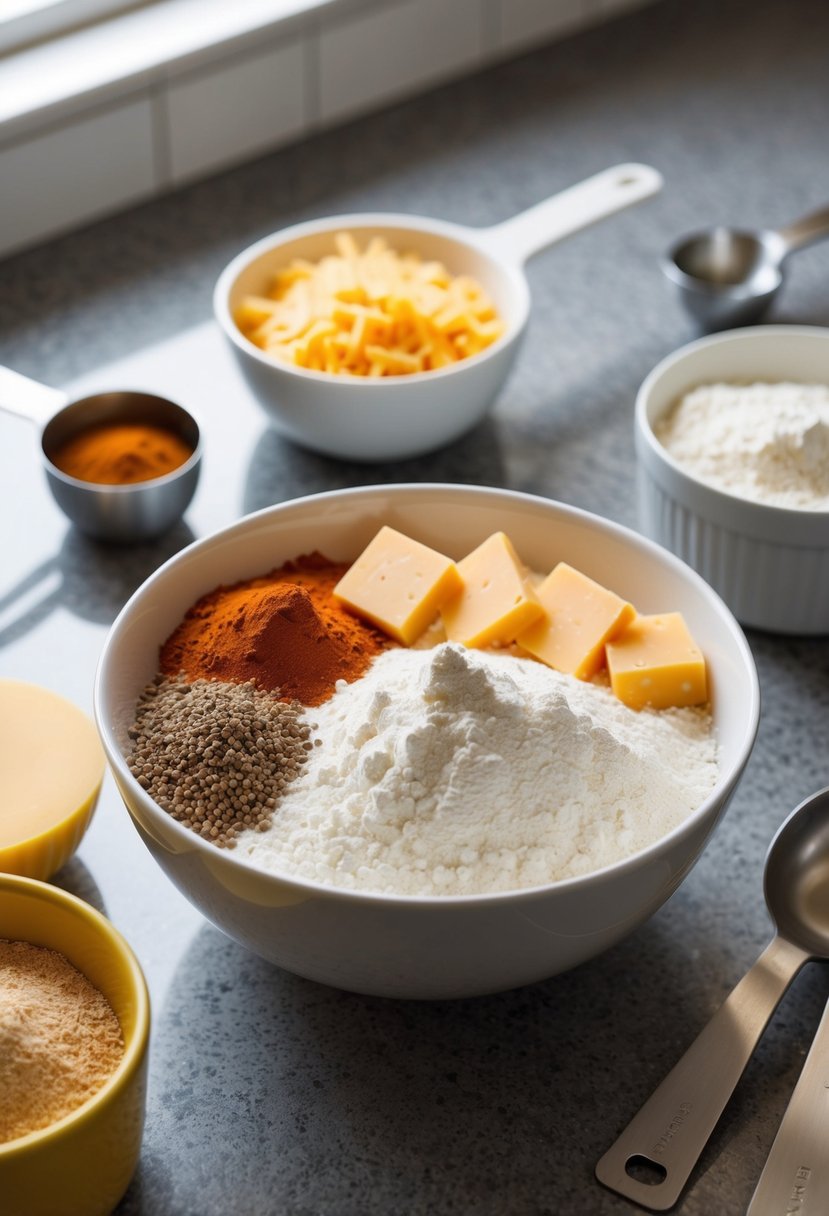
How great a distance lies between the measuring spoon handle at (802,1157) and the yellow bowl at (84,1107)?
37cm

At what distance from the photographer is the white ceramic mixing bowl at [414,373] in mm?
1345

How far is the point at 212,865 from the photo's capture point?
0.82 m

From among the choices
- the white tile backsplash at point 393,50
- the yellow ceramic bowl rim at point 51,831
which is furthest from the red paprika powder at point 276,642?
the white tile backsplash at point 393,50

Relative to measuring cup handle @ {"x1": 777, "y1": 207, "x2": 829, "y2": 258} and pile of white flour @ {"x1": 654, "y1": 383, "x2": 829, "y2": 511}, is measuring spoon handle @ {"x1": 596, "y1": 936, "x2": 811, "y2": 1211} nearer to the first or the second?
pile of white flour @ {"x1": 654, "y1": 383, "x2": 829, "y2": 511}

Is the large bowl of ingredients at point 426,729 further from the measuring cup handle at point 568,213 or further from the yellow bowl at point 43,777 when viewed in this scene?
the measuring cup handle at point 568,213

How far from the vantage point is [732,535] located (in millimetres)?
1226

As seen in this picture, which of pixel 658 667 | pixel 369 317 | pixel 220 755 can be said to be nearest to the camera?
pixel 220 755

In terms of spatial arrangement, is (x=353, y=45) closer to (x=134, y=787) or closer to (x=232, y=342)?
(x=232, y=342)

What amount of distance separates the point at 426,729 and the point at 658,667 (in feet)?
0.82

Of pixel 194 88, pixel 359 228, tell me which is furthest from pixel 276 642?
pixel 194 88

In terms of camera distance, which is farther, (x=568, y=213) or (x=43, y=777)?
(x=568, y=213)

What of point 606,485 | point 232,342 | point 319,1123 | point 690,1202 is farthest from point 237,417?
point 690,1202

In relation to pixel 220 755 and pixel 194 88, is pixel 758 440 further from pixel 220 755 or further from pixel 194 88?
pixel 194 88

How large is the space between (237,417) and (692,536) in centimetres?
56
